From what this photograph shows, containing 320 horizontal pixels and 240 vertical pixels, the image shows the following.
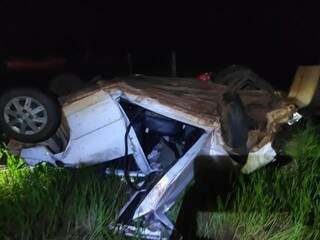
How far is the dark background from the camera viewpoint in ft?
25.7

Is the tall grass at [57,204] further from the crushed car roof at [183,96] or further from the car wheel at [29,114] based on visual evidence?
the crushed car roof at [183,96]

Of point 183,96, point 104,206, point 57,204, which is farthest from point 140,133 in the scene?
point 57,204

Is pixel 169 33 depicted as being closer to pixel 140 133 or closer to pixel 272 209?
pixel 140 133

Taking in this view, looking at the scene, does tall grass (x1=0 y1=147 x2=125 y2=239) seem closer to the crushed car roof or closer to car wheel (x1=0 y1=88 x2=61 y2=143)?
car wheel (x1=0 y1=88 x2=61 y2=143)

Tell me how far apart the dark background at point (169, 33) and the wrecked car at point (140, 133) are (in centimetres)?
344

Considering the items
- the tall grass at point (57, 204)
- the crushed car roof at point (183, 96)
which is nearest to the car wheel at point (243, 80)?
the crushed car roof at point (183, 96)

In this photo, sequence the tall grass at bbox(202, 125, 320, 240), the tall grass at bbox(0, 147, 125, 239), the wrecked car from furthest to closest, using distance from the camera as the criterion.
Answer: the wrecked car, the tall grass at bbox(202, 125, 320, 240), the tall grass at bbox(0, 147, 125, 239)

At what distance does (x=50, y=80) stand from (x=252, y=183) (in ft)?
7.87

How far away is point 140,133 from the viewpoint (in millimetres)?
4188

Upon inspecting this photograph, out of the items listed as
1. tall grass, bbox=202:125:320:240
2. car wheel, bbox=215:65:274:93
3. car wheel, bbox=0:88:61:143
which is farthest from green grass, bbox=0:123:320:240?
car wheel, bbox=215:65:274:93

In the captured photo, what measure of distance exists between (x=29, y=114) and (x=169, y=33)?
16.4ft

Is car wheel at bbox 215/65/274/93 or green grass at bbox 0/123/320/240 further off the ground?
car wheel at bbox 215/65/274/93

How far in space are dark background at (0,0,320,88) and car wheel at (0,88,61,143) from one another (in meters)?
3.59

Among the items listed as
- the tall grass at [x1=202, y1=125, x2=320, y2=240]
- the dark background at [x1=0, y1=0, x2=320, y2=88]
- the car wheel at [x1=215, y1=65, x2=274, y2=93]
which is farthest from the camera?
the dark background at [x1=0, y1=0, x2=320, y2=88]
